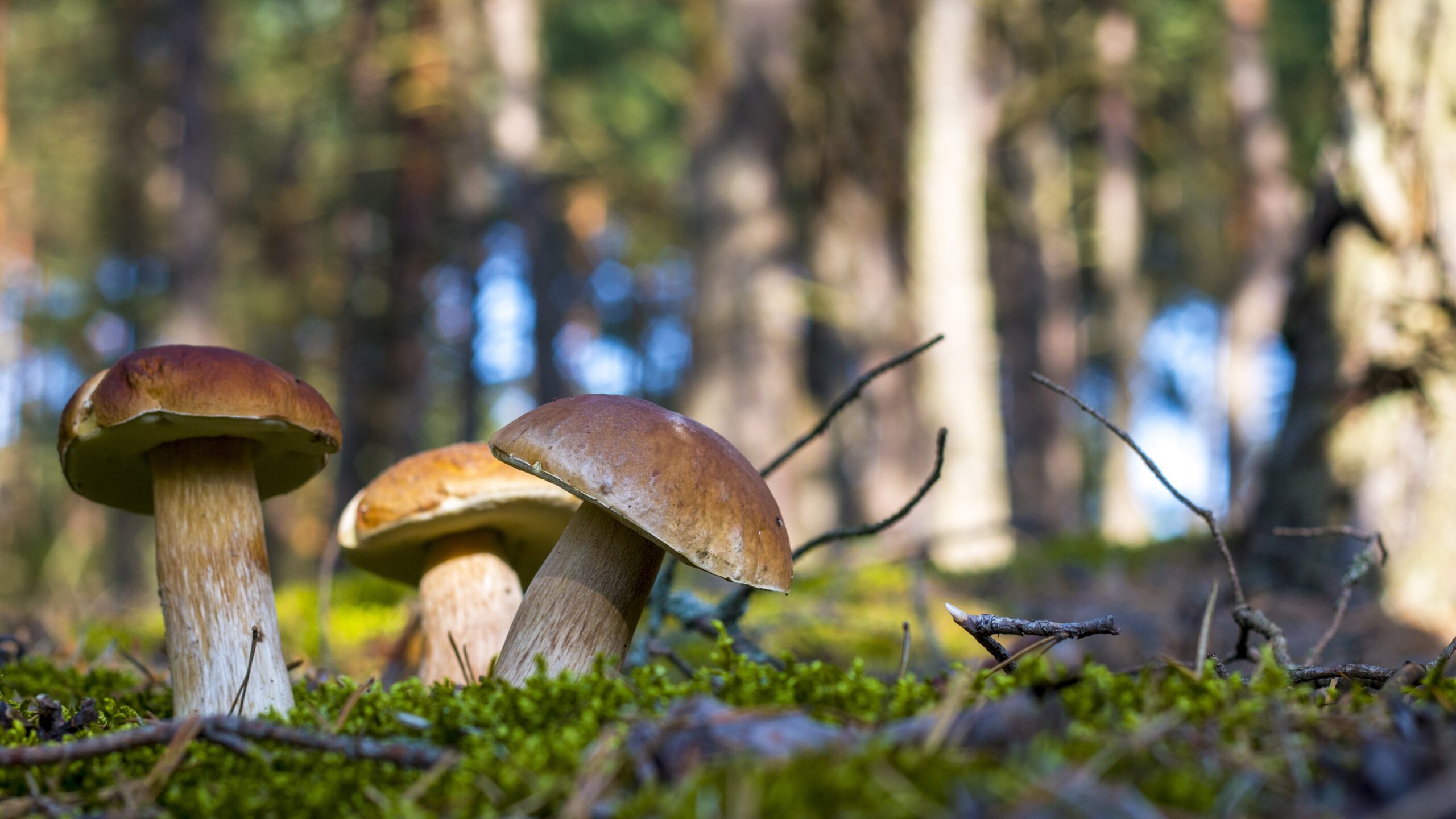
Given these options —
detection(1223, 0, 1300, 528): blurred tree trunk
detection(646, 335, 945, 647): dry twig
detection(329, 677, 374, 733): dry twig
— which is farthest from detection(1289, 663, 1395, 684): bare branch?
detection(1223, 0, 1300, 528): blurred tree trunk

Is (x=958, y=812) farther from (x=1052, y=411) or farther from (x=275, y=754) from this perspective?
(x=1052, y=411)

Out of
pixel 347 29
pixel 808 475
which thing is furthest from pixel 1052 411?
pixel 347 29

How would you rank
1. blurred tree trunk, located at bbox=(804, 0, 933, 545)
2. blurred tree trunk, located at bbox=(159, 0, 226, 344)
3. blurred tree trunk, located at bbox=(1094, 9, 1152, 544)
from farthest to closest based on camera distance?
blurred tree trunk, located at bbox=(1094, 9, 1152, 544)
blurred tree trunk, located at bbox=(159, 0, 226, 344)
blurred tree trunk, located at bbox=(804, 0, 933, 545)

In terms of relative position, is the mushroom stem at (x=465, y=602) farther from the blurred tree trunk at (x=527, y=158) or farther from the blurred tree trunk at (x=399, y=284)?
the blurred tree trunk at (x=527, y=158)

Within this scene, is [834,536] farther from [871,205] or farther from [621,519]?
[871,205]

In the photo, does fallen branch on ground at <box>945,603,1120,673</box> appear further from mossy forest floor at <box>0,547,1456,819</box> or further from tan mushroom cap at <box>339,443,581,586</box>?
tan mushroom cap at <box>339,443,581,586</box>

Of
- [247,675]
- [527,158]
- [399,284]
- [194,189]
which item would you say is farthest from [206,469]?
[527,158]

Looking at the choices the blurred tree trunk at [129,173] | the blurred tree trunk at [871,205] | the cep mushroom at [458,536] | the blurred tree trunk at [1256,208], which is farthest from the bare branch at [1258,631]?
the blurred tree trunk at [129,173]
